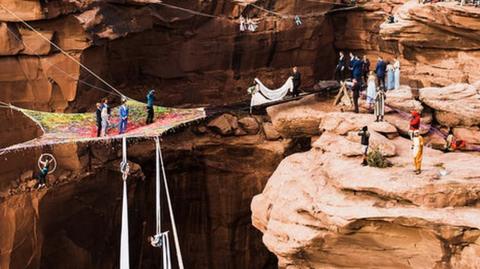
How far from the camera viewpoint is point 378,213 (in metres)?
15.3

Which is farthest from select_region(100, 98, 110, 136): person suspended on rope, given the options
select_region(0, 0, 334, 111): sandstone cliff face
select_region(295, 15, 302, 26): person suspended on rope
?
select_region(295, 15, 302, 26): person suspended on rope

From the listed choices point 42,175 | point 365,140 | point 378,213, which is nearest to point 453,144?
point 365,140

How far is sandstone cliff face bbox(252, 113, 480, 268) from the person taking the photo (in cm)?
1516

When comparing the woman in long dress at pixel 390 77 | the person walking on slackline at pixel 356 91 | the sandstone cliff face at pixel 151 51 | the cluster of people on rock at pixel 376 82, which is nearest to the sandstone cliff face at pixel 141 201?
the sandstone cliff face at pixel 151 51

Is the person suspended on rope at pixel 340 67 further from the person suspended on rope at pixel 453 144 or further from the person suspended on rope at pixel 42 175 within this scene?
the person suspended on rope at pixel 42 175

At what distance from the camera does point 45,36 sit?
2298 cm

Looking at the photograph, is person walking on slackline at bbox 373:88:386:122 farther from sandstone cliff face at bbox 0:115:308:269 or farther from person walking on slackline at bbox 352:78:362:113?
sandstone cliff face at bbox 0:115:308:269

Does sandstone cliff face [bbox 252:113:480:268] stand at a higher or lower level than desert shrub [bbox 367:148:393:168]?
lower

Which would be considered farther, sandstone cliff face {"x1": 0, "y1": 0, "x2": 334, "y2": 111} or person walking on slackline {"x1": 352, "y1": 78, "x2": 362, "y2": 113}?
sandstone cliff face {"x1": 0, "y1": 0, "x2": 334, "y2": 111}

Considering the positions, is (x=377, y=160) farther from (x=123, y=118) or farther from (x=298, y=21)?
(x=298, y=21)

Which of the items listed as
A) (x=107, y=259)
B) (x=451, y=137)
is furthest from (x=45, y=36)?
(x=451, y=137)

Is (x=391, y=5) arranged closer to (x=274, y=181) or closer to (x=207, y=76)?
(x=207, y=76)

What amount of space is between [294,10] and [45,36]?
11.5 m

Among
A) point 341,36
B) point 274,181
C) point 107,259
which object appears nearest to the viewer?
point 274,181
